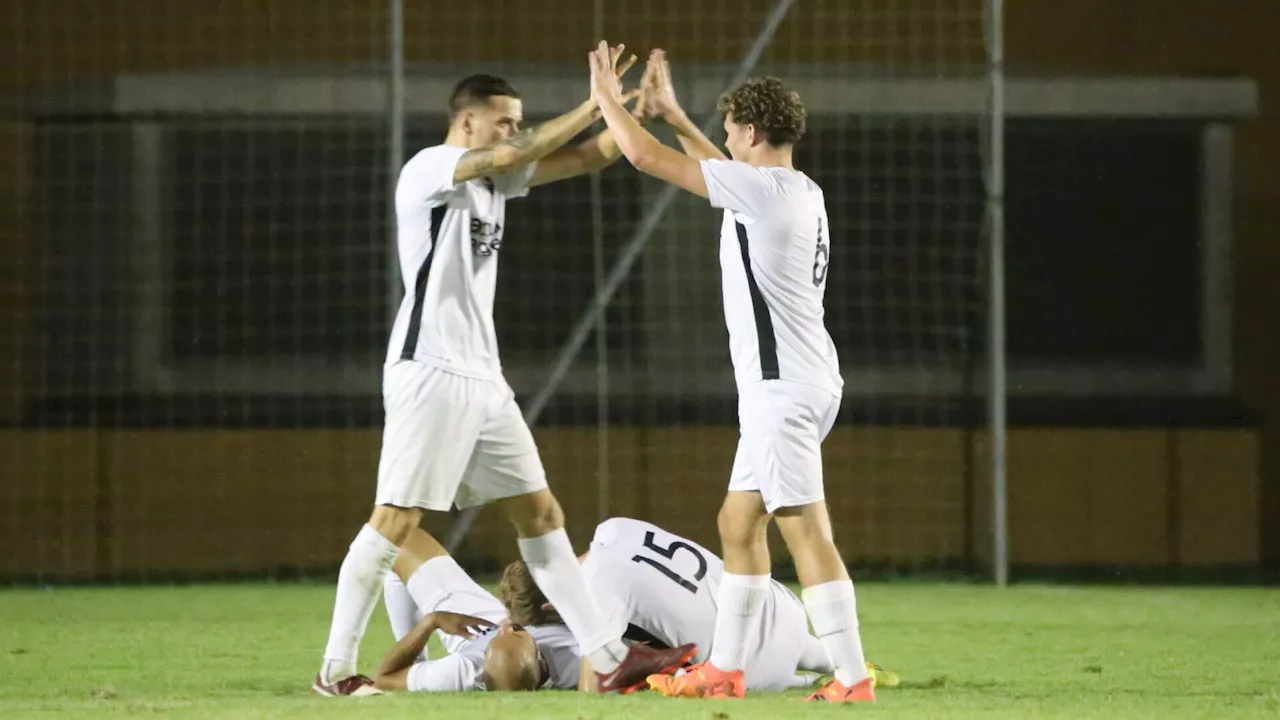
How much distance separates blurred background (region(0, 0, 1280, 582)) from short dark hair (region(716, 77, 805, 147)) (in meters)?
4.94

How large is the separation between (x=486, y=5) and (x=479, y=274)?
5.34 metres

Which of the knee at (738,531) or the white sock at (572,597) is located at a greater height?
the knee at (738,531)

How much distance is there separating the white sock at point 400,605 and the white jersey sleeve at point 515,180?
128cm

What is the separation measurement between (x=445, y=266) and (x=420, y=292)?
106 mm

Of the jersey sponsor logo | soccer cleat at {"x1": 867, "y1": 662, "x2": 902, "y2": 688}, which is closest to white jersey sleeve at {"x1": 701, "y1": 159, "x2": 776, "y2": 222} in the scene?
the jersey sponsor logo

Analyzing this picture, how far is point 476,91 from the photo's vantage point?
6191mm

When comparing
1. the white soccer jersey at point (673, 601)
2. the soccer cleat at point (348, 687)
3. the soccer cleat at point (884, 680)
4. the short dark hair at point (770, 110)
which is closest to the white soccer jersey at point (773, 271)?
the short dark hair at point (770, 110)

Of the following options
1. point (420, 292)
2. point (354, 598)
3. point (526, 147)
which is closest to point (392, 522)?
point (354, 598)

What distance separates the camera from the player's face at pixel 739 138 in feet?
18.8

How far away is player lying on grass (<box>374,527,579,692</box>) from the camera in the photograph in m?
5.95

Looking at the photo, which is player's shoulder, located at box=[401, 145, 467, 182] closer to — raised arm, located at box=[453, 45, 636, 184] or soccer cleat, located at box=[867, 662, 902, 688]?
raised arm, located at box=[453, 45, 636, 184]

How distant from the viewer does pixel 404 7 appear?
11.3 m

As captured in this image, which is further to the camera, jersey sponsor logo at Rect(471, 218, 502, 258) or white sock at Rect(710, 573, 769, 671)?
jersey sponsor logo at Rect(471, 218, 502, 258)

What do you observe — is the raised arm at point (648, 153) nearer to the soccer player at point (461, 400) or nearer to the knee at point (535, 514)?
the soccer player at point (461, 400)
